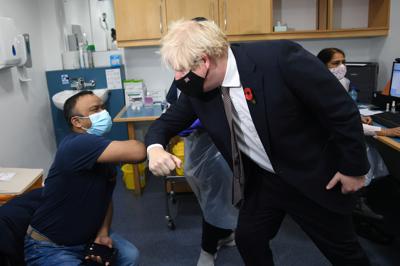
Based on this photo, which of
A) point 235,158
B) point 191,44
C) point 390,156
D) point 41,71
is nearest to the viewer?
point 191,44

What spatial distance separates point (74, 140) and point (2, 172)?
3.57 feet

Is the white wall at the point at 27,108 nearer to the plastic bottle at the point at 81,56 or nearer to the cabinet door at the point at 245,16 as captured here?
the plastic bottle at the point at 81,56

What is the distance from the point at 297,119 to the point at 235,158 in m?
0.27

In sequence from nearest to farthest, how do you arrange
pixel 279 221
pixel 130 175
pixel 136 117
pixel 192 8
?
pixel 279 221 < pixel 136 117 < pixel 192 8 < pixel 130 175

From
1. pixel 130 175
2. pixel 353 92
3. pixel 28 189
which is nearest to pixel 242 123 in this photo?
pixel 28 189

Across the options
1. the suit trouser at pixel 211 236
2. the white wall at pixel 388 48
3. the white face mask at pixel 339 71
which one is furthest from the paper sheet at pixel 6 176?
the white wall at pixel 388 48

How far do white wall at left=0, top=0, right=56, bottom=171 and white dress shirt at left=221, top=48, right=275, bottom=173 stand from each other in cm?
213

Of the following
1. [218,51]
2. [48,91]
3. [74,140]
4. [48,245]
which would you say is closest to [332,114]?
[218,51]

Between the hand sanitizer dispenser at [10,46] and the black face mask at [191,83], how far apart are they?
1979 millimetres

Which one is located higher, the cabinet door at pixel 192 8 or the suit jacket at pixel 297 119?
the cabinet door at pixel 192 8

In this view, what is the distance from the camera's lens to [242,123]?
135 cm

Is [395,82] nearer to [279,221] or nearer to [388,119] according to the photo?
[388,119]

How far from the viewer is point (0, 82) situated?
9.26ft

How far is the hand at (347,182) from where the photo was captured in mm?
1275
